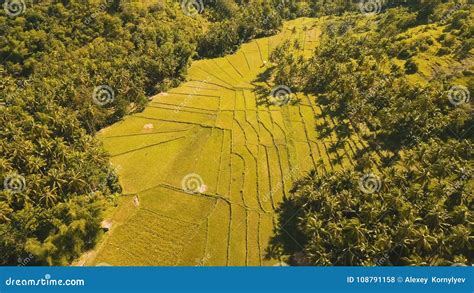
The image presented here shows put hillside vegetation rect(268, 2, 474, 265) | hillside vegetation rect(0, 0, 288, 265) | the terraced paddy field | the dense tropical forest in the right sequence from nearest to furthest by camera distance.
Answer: hillside vegetation rect(268, 2, 474, 265), the dense tropical forest, hillside vegetation rect(0, 0, 288, 265), the terraced paddy field

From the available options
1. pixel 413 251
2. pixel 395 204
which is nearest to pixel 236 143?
pixel 395 204

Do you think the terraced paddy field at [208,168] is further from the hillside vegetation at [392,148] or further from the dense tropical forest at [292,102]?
the hillside vegetation at [392,148]

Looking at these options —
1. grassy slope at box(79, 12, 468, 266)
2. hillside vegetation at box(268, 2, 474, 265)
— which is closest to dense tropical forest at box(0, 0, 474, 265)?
hillside vegetation at box(268, 2, 474, 265)

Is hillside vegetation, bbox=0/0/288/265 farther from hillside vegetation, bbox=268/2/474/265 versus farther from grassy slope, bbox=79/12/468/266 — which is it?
hillside vegetation, bbox=268/2/474/265

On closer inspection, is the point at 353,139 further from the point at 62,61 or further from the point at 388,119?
the point at 62,61

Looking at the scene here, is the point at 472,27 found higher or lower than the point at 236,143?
higher

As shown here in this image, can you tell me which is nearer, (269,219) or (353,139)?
(269,219)

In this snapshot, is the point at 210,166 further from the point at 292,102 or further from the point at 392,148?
the point at 392,148
